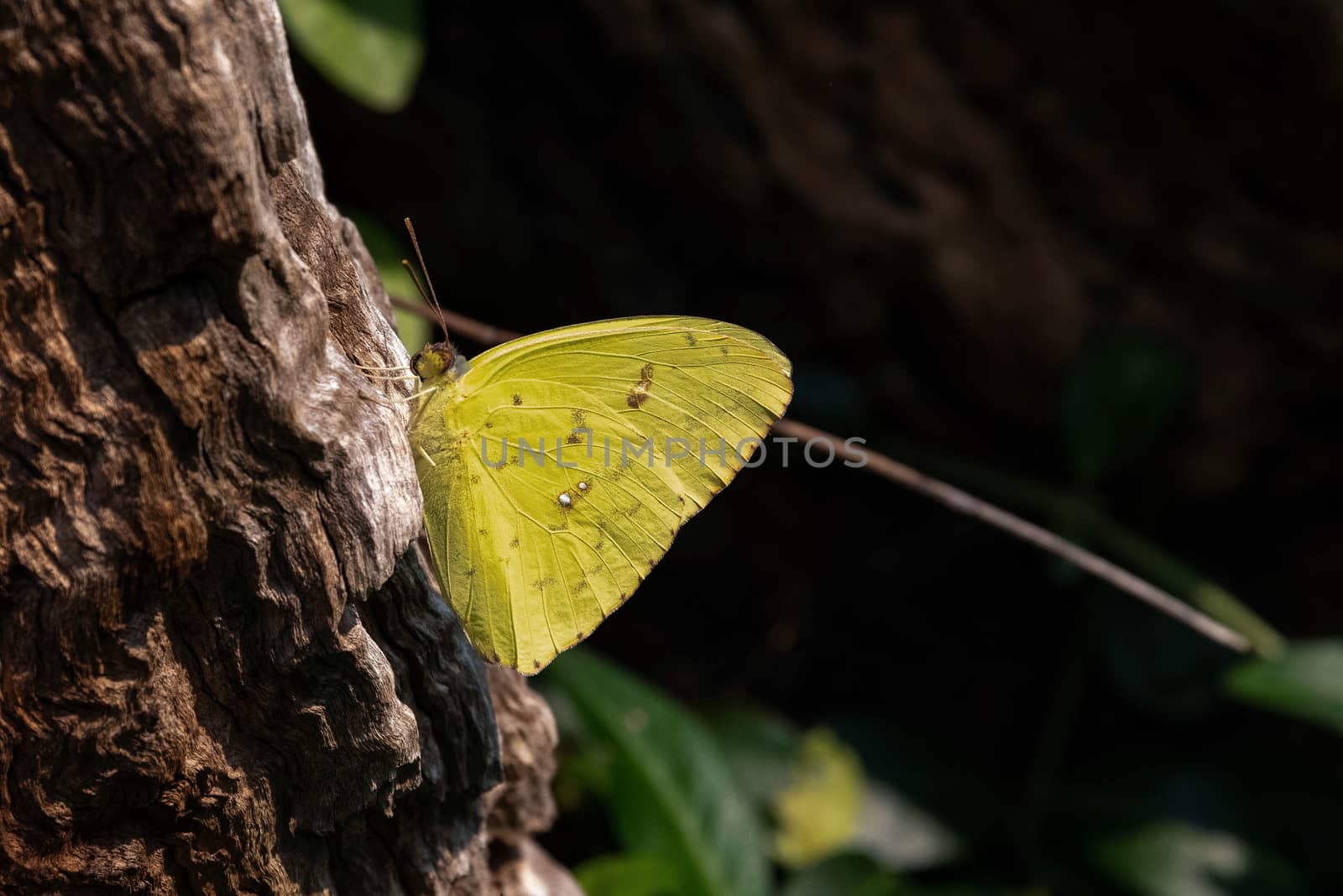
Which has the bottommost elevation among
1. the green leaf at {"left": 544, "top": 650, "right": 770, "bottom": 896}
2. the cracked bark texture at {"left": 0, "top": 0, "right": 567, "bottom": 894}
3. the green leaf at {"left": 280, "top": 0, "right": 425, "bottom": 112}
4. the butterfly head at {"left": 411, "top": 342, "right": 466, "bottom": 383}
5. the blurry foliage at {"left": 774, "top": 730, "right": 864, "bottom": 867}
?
the cracked bark texture at {"left": 0, "top": 0, "right": 567, "bottom": 894}

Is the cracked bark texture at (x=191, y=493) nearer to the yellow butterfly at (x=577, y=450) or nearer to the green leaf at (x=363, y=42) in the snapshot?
the yellow butterfly at (x=577, y=450)

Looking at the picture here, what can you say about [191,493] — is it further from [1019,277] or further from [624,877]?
[1019,277]

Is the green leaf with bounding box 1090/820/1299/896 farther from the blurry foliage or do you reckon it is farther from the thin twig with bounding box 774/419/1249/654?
the thin twig with bounding box 774/419/1249/654

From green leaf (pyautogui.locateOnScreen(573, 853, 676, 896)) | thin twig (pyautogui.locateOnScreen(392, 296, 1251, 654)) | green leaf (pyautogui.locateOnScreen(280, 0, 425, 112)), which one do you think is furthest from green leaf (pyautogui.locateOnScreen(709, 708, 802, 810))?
green leaf (pyautogui.locateOnScreen(280, 0, 425, 112))

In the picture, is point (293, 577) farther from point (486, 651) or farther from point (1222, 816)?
point (1222, 816)

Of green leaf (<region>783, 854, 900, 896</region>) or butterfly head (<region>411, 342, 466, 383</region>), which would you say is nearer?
butterfly head (<region>411, 342, 466, 383</region>)

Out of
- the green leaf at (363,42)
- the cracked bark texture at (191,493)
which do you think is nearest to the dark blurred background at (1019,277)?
the green leaf at (363,42)

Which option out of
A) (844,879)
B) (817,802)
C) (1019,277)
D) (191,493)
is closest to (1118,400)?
(1019,277)

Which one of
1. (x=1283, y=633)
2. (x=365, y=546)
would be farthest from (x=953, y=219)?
(x=365, y=546)
